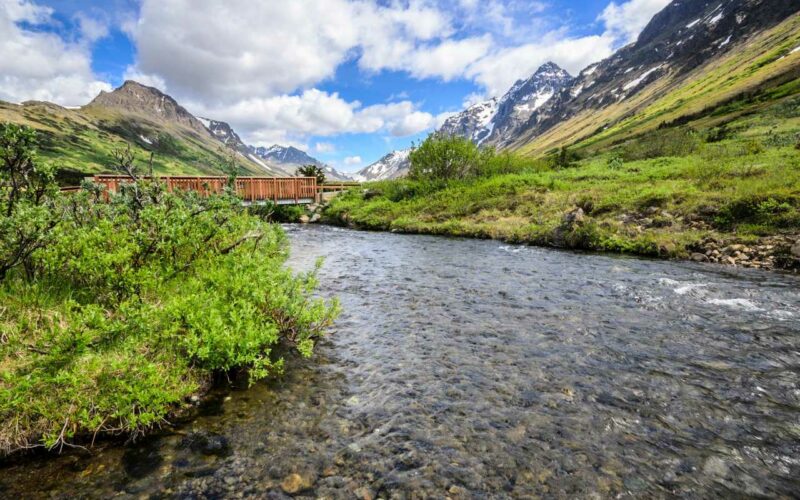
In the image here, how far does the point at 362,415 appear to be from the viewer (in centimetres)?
685

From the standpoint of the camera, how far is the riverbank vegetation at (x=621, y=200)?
20516 millimetres

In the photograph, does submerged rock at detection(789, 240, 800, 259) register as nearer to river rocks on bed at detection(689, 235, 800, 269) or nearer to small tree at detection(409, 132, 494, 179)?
river rocks on bed at detection(689, 235, 800, 269)

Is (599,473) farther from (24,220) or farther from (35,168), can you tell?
(35,168)

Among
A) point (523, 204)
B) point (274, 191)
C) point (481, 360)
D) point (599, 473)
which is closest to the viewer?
point (599, 473)

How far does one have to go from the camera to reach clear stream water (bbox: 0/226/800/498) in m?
5.25

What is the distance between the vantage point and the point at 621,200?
92.7 feet

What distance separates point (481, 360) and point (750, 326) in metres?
7.63

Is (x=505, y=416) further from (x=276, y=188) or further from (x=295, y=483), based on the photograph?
(x=276, y=188)

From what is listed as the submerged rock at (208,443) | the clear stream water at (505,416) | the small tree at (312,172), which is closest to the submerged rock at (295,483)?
the clear stream water at (505,416)

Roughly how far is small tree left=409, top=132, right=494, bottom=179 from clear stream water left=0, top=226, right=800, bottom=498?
3966cm

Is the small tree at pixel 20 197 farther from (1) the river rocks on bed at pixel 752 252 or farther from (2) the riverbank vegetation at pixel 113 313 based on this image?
(1) the river rocks on bed at pixel 752 252

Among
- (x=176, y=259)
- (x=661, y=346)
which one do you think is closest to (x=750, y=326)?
(x=661, y=346)

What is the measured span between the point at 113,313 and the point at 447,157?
46354 mm

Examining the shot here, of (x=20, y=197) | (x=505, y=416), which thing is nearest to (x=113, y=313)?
(x=20, y=197)
